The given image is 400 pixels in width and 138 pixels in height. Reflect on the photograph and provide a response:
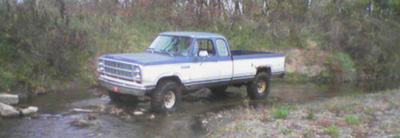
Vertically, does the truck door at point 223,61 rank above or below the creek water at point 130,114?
above

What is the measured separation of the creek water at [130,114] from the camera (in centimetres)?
855

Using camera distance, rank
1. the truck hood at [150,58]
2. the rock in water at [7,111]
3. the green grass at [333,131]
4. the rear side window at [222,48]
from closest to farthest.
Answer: the green grass at [333,131] → the rock in water at [7,111] → the truck hood at [150,58] → the rear side window at [222,48]

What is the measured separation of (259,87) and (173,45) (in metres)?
3.54

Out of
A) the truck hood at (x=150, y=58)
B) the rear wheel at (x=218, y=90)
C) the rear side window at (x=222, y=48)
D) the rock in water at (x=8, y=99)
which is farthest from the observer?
the rear wheel at (x=218, y=90)

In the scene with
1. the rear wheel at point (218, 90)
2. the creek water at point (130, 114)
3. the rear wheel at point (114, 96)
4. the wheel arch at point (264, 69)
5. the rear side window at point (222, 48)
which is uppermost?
the rear side window at point (222, 48)

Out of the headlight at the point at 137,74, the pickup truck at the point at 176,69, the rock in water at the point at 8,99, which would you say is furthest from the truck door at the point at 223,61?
the rock in water at the point at 8,99

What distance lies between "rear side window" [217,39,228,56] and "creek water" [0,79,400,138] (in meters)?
1.50

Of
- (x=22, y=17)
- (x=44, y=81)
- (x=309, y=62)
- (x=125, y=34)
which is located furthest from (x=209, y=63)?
(x=309, y=62)

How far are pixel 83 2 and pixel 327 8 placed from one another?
12993 millimetres

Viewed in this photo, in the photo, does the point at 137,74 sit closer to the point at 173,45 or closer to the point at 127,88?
the point at 127,88

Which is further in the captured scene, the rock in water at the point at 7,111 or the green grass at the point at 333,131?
the rock in water at the point at 7,111

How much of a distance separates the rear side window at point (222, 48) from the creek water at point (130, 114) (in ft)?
4.91

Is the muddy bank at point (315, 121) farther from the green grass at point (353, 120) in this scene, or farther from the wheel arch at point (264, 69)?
the wheel arch at point (264, 69)

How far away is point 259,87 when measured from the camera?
1344 centimetres
